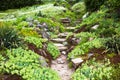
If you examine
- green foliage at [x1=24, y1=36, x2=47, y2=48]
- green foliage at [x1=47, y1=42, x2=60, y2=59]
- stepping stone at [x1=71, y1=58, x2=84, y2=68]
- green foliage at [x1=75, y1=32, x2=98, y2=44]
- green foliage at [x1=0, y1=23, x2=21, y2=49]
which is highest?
green foliage at [x1=0, y1=23, x2=21, y2=49]

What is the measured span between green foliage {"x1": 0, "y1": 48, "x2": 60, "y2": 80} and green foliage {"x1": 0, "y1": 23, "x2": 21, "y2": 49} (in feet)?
1.37

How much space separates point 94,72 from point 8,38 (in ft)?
12.3

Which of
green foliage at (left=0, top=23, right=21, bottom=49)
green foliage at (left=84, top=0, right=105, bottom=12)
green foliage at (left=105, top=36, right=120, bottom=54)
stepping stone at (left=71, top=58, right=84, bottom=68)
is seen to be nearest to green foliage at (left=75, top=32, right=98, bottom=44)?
green foliage at (left=105, top=36, right=120, bottom=54)

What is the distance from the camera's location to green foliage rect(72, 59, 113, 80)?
8.69 m

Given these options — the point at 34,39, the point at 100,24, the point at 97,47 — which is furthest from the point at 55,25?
the point at 97,47

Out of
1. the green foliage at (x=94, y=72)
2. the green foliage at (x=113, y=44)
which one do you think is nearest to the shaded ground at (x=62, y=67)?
the green foliage at (x=94, y=72)

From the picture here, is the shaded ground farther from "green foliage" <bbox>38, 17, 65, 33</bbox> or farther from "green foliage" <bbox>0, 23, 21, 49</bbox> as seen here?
"green foliage" <bbox>38, 17, 65, 33</bbox>

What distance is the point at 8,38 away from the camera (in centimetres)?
1045

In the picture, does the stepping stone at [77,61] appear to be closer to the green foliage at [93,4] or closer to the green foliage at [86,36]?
the green foliage at [86,36]

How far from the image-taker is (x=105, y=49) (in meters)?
10.9

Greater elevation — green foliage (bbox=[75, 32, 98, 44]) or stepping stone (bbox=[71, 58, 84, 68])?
green foliage (bbox=[75, 32, 98, 44])

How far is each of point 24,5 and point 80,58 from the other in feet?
55.0

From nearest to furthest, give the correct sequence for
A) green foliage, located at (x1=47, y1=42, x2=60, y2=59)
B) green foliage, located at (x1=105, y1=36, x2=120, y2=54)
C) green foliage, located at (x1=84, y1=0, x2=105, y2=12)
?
green foliage, located at (x1=105, y1=36, x2=120, y2=54), green foliage, located at (x1=47, y1=42, x2=60, y2=59), green foliage, located at (x1=84, y1=0, x2=105, y2=12)

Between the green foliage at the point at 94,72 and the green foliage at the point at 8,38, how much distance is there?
2844mm
